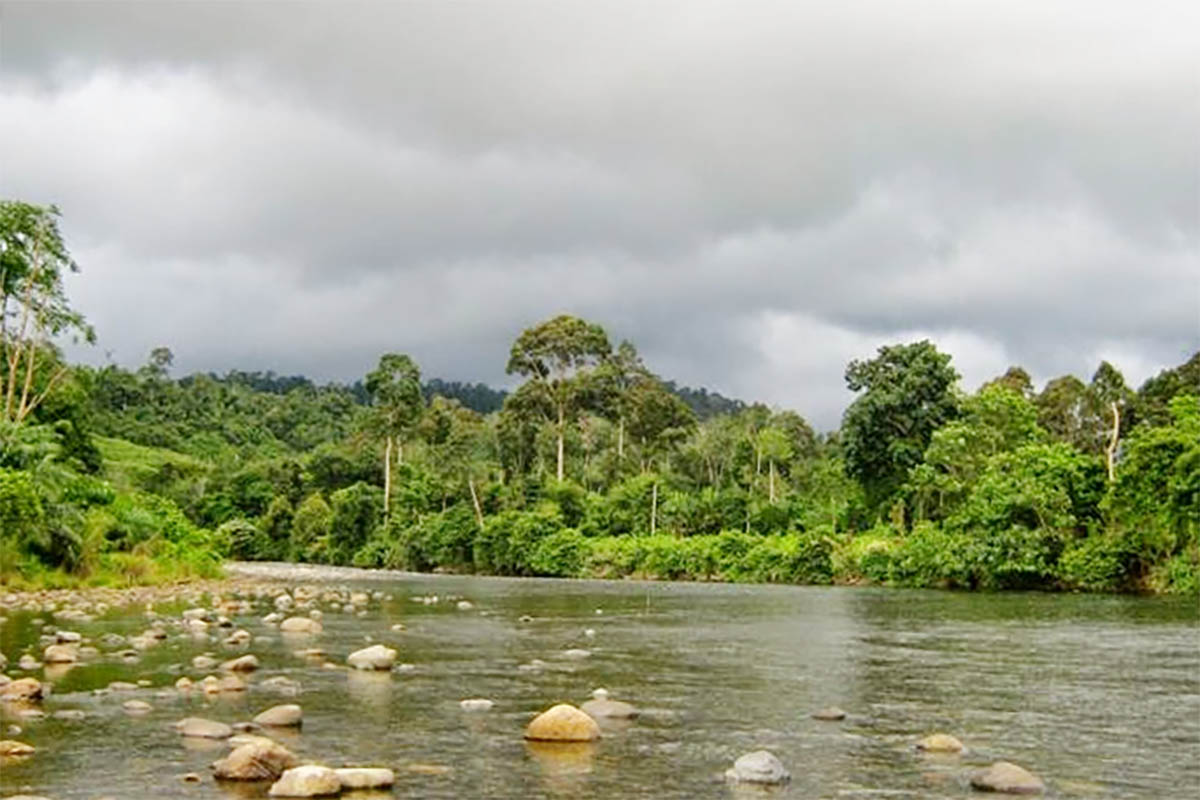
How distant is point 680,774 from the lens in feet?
31.4

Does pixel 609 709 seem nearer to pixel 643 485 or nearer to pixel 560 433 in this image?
pixel 643 485

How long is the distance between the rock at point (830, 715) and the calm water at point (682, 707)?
6.4 inches

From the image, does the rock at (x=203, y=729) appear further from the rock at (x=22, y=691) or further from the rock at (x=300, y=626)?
the rock at (x=300, y=626)

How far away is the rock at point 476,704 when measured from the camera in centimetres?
1283

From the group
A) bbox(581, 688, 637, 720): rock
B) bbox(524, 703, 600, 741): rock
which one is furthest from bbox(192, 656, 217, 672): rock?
bbox(524, 703, 600, 741): rock

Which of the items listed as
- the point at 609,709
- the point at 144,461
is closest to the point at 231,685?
the point at 609,709

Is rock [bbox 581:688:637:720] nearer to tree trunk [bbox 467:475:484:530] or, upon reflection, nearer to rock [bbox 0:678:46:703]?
rock [bbox 0:678:46:703]

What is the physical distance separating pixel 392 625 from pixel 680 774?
16.2m

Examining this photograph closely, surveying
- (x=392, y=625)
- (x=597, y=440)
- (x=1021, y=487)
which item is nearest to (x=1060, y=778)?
(x=392, y=625)

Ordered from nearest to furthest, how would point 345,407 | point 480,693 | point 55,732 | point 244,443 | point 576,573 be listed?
point 55,732, point 480,693, point 576,573, point 244,443, point 345,407

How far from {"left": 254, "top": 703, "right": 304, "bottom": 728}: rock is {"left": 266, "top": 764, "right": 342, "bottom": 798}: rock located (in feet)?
9.06

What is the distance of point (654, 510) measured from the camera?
73750mm

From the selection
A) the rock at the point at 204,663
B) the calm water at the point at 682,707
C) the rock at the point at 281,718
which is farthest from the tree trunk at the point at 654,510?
the rock at the point at 281,718

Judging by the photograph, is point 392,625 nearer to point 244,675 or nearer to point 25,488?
point 244,675
